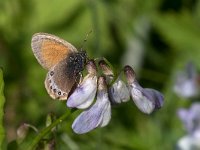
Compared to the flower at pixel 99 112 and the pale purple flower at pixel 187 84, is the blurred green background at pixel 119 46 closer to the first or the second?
the pale purple flower at pixel 187 84

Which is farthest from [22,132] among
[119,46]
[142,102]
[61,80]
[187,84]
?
[119,46]

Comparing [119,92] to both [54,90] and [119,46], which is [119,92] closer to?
[54,90]

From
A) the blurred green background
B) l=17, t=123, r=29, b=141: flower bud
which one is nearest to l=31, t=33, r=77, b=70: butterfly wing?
l=17, t=123, r=29, b=141: flower bud

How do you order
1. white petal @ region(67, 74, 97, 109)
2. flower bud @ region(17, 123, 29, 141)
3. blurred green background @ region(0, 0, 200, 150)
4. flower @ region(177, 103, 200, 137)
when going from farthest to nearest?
blurred green background @ region(0, 0, 200, 150)
flower @ region(177, 103, 200, 137)
flower bud @ region(17, 123, 29, 141)
white petal @ region(67, 74, 97, 109)

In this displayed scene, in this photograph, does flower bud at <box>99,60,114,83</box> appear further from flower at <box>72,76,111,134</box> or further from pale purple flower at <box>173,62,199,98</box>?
pale purple flower at <box>173,62,199,98</box>

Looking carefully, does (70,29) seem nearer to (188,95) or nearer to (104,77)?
(188,95)

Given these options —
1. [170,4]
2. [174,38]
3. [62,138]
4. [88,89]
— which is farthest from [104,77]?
[170,4]

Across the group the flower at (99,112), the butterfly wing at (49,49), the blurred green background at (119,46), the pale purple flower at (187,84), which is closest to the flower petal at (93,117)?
the flower at (99,112)
